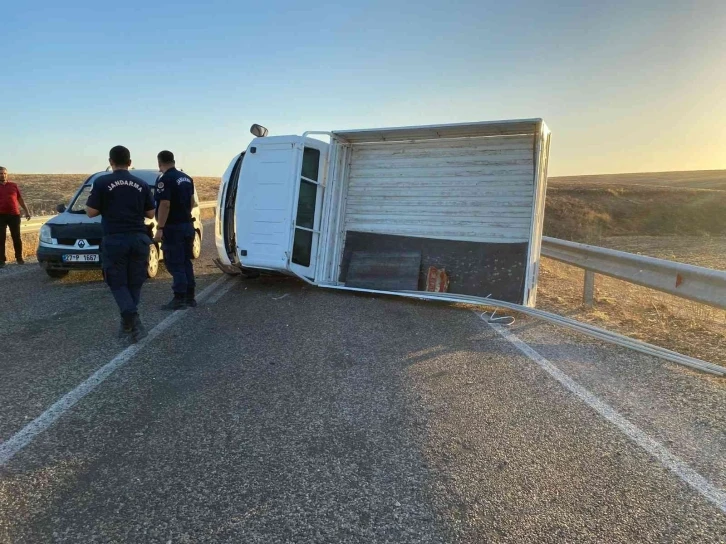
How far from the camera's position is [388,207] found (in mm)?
8742

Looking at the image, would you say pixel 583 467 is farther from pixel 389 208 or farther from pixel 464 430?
pixel 389 208

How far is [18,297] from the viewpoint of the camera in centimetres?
752

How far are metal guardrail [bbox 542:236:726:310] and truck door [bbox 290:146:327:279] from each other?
3946 mm

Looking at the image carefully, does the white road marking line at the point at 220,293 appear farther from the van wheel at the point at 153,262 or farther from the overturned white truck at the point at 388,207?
the van wheel at the point at 153,262

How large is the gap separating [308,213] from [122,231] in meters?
3.39

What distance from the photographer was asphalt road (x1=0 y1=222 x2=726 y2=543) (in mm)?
2430

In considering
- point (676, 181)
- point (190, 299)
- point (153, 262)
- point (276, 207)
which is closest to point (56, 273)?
point (153, 262)

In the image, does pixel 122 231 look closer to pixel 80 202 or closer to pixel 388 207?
pixel 388 207

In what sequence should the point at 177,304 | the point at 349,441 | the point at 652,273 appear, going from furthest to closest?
the point at 177,304 < the point at 652,273 < the point at 349,441

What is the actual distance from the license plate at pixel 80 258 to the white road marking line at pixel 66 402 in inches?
130

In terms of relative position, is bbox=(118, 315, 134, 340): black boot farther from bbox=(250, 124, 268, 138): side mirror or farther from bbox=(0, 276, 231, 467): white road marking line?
bbox=(250, 124, 268, 138): side mirror

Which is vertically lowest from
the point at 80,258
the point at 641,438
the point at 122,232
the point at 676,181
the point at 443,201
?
the point at 641,438

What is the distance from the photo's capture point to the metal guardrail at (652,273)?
5.28 meters

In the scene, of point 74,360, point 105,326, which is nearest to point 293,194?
point 105,326
